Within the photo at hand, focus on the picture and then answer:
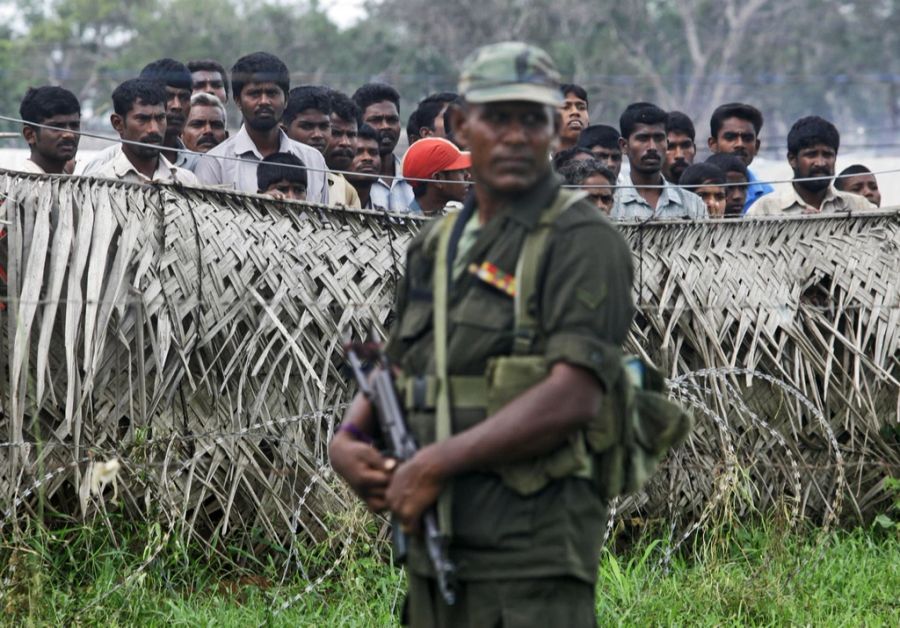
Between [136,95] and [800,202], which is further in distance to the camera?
[800,202]

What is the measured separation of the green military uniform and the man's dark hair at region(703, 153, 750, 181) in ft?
17.7

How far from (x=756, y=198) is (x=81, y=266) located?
4.45 meters

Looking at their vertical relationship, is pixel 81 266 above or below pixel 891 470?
above

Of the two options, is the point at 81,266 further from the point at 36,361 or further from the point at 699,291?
the point at 699,291

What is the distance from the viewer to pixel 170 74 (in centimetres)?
752

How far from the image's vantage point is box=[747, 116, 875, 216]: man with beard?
760 cm

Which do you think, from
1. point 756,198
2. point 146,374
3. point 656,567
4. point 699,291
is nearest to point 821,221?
point 699,291

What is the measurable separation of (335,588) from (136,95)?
2792 mm

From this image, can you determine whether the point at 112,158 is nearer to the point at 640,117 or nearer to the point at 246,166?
the point at 246,166

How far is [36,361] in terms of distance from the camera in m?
4.85

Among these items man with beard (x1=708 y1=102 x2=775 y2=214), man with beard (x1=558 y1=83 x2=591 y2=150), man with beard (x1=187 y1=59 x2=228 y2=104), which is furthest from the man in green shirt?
man with beard (x1=708 y1=102 x2=775 y2=214)

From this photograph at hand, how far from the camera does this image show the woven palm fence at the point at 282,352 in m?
4.85

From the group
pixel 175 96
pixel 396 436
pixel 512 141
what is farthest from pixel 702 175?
pixel 396 436

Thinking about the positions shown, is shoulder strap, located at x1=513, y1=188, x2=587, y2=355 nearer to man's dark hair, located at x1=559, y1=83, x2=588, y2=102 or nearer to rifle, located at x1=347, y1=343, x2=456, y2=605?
rifle, located at x1=347, y1=343, x2=456, y2=605
